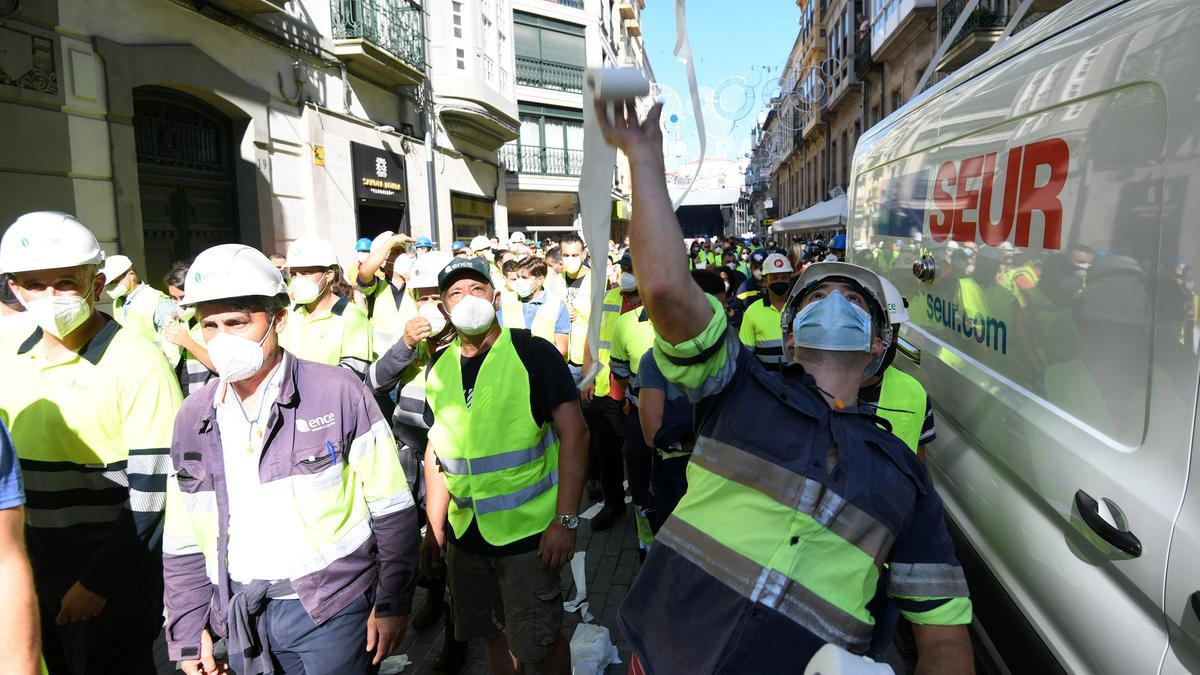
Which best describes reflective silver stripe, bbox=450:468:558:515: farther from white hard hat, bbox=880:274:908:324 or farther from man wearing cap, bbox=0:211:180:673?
white hard hat, bbox=880:274:908:324

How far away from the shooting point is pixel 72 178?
6574 millimetres

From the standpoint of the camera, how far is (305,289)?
4.05 metres

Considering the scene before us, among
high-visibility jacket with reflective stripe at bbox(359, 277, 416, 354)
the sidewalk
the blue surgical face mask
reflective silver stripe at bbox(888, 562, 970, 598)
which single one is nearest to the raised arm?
the blue surgical face mask

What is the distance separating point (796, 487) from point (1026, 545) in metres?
1.33

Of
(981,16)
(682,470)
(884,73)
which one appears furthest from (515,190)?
(682,470)

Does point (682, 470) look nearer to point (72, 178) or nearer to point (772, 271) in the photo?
point (772, 271)

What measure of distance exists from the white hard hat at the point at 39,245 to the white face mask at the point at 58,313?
114mm

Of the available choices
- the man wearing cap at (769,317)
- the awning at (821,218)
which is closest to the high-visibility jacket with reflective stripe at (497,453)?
the man wearing cap at (769,317)

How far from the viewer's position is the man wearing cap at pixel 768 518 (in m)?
1.39

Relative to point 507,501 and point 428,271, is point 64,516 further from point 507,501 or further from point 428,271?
point 428,271

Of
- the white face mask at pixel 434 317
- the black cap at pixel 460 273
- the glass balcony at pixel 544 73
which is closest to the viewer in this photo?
the black cap at pixel 460 273

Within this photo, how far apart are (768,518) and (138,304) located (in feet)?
15.5

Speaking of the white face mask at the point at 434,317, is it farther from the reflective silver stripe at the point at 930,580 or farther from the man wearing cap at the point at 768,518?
the reflective silver stripe at the point at 930,580

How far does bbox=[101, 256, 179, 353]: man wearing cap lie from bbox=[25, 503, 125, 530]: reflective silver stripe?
5.32 feet
